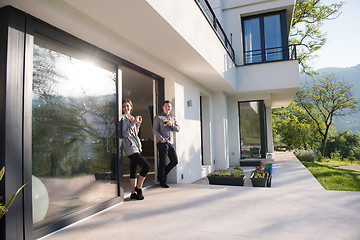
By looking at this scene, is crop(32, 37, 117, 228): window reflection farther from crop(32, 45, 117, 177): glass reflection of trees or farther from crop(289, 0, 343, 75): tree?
crop(289, 0, 343, 75): tree

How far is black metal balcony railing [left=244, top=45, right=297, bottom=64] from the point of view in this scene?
27.2 feet

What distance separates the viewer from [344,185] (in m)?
6.01

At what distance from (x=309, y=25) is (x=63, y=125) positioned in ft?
56.3

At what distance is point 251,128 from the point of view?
960cm

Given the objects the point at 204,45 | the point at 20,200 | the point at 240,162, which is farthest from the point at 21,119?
the point at 240,162

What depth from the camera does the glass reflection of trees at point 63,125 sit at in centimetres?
234

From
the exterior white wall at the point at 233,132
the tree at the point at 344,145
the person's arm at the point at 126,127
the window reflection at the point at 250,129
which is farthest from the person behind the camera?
the tree at the point at 344,145

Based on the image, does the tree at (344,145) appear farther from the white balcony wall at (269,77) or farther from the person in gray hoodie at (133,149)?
the person in gray hoodie at (133,149)

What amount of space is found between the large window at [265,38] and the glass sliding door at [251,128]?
1.79 metres

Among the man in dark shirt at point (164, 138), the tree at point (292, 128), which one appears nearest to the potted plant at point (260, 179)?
the man in dark shirt at point (164, 138)

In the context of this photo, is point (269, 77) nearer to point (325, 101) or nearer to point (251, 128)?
point (251, 128)

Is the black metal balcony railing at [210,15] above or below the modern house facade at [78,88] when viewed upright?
above

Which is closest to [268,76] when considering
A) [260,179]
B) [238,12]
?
[238,12]

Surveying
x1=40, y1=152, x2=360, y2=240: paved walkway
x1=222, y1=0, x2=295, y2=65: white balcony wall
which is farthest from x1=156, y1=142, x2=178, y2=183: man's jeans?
x1=222, y1=0, x2=295, y2=65: white balcony wall
